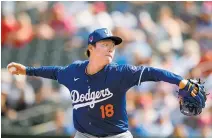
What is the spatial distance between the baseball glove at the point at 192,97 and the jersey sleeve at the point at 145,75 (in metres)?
0.15

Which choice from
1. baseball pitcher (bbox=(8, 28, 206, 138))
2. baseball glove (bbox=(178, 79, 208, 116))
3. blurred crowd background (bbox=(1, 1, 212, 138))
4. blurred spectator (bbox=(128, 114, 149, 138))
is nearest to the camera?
baseball glove (bbox=(178, 79, 208, 116))

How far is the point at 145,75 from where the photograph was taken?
4.01m

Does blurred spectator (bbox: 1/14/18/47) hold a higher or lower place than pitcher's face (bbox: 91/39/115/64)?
higher

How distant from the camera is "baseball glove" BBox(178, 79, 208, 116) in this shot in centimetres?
392

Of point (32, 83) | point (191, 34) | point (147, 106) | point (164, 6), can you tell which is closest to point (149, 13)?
point (164, 6)

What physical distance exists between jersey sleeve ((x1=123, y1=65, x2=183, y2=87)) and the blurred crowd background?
3.57 metres

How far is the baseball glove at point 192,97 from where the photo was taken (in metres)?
3.92

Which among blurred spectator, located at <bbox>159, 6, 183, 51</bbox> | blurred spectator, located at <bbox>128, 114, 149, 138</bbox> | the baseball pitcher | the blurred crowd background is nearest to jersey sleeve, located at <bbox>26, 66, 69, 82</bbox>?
the baseball pitcher

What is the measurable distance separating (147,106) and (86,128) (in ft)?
11.8

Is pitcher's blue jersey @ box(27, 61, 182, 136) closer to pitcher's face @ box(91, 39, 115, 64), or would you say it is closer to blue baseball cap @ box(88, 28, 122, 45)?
pitcher's face @ box(91, 39, 115, 64)

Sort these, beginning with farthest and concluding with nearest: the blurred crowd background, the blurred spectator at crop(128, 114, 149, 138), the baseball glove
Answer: the blurred crowd background, the blurred spectator at crop(128, 114, 149, 138), the baseball glove

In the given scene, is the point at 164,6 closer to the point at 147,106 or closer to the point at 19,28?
the point at 147,106

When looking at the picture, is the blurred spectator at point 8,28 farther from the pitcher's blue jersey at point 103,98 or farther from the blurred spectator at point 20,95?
the pitcher's blue jersey at point 103,98

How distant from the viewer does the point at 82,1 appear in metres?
8.49
